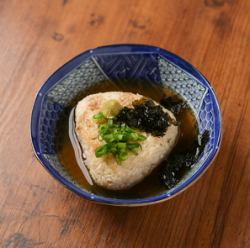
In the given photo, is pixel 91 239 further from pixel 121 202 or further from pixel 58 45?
pixel 58 45

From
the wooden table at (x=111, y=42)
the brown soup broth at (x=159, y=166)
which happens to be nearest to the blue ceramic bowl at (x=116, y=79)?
the brown soup broth at (x=159, y=166)

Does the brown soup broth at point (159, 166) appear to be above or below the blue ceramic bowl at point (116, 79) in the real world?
below

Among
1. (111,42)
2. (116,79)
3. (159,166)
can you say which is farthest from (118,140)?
(111,42)

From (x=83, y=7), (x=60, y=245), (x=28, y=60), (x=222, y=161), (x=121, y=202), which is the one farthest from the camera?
(x=83, y=7)

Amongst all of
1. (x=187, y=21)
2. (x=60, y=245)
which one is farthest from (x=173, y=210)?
(x=187, y=21)

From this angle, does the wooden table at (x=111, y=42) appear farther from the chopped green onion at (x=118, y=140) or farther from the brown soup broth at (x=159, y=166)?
the chopped green onion at (x=118, y=140)

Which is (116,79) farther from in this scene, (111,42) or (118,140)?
(118,140)
